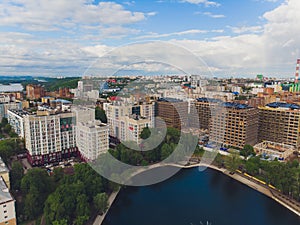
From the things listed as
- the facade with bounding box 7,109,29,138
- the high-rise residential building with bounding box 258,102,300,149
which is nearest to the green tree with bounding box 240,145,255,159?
the high-rise residential building with bounding box 258,102,300,149

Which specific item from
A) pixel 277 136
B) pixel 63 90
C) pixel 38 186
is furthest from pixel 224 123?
pixel 63 90

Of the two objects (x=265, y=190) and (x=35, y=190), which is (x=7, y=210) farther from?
(x=265, y=190)

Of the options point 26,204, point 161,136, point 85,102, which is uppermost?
point 85,102

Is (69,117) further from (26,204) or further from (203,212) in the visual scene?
(203,212)

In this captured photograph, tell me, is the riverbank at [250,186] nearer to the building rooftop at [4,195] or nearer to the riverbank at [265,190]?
the riverbank at [265,190]

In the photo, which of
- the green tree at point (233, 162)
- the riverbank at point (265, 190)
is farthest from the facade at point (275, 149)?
the riverbank at point (265, 190)

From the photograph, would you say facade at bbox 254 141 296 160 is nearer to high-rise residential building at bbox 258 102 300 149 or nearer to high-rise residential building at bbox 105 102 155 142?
high-rise residential building at bbox 258 102 300 149

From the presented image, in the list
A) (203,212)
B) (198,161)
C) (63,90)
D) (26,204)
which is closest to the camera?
(26,204)

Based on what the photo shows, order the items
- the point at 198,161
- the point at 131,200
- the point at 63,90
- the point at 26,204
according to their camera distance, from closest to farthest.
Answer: the point at 26,204, the point at 131,200, the point at 198,161, the point at 63,90
